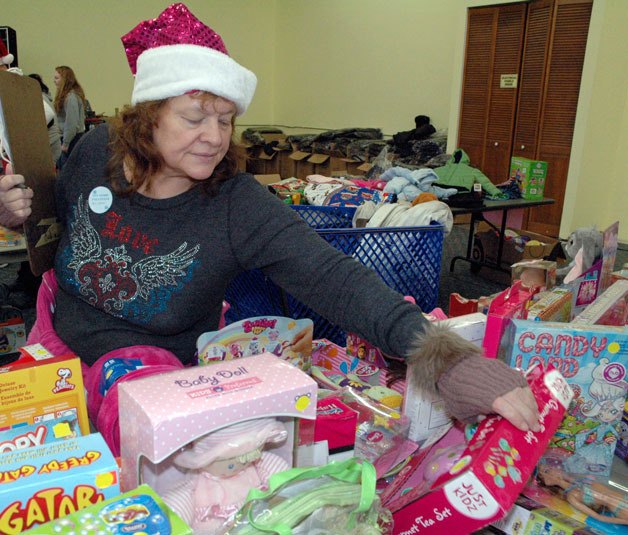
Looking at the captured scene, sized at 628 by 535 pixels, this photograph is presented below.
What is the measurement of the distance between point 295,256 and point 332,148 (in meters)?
6.63

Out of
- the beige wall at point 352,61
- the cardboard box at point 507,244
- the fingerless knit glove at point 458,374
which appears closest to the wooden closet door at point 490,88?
the beige wall at point 352,61

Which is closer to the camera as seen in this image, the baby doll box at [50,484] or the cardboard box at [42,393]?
the baby doll box at [50,484]

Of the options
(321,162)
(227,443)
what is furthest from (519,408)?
(321,162)

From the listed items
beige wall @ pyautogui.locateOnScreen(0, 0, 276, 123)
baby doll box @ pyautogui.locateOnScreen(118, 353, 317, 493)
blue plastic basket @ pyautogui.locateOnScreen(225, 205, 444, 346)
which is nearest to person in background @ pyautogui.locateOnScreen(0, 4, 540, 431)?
baby doll box @ pyautogui.locateOnScreen(118, 353, 317, 493)

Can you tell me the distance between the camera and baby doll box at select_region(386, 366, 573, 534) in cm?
81

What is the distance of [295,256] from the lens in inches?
50.7

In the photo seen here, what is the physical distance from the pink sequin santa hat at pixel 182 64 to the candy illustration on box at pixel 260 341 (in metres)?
0.53

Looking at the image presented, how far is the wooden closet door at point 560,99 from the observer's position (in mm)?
5262

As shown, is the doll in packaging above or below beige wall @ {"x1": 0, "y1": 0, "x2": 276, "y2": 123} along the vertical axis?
below

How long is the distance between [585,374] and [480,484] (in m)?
0.45

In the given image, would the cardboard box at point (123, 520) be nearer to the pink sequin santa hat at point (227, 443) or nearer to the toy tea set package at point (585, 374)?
the pink sequin santa hat at point (227, 443)

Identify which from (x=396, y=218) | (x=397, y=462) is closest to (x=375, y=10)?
(x=396, y=218)

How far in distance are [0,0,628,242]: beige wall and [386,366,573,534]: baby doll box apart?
17.0 feet

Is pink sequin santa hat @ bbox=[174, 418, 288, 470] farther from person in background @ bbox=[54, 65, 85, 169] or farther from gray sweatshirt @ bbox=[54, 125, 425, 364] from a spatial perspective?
person in background @ bbox=[54, 65, 85, 169]
